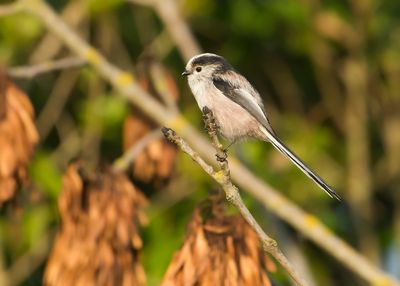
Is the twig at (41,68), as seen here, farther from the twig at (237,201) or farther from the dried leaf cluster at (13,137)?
the twig at (237,201)

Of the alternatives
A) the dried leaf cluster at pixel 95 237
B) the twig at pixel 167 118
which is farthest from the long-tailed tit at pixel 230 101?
the dried leaf cluster at pixel 95 237

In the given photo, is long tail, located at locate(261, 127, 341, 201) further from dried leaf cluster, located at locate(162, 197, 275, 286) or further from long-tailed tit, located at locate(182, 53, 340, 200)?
dried leaf cluster, located at locate(162, 197, 275, 286)

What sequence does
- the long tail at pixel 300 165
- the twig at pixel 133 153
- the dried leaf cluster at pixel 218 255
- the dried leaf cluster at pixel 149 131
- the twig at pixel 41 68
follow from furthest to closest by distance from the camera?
the dried leaf cluster at pixel 149 131, the twig at pixel 41 68, the twig at pixel 133 153, the long tail at pixel 300 165, the dried leaf cluster at pixel 218 255

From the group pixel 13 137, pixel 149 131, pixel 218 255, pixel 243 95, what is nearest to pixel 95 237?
pixel 13 137

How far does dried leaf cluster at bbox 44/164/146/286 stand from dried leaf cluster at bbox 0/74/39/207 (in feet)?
0.80

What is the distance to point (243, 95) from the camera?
5.18 meters

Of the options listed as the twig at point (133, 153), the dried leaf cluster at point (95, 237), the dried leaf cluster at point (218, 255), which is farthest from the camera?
the twig at point (133, 153)

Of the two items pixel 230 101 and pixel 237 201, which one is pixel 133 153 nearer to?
pixel 230 101

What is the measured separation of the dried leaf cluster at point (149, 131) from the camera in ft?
17.9

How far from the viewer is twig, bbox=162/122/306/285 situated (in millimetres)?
3328

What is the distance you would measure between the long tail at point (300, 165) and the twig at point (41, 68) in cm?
113

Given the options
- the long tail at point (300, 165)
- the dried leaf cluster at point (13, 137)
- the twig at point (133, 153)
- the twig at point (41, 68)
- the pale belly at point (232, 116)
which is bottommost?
the long tail at point (300, 165)

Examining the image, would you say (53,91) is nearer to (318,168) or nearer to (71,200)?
(318,168)

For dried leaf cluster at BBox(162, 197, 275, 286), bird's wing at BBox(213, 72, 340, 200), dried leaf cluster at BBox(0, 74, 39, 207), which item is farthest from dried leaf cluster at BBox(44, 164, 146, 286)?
bird's wing at BBox(213, 72, 340, 200)
